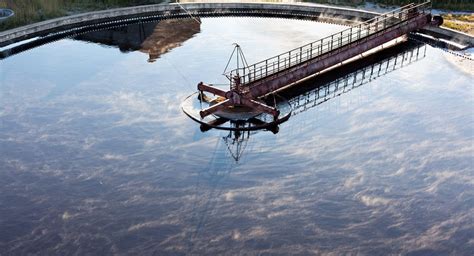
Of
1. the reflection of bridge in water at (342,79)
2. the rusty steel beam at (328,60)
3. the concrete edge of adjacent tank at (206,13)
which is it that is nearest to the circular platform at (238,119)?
the reflection of bridge in water at (342,79)

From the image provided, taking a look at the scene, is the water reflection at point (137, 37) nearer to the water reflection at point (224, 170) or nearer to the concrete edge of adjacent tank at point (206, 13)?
the concrete edge of adjacent tank at point (206, 13)

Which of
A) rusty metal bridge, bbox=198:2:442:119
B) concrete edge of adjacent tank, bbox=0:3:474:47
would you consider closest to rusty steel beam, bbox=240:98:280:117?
rusty metal bridge, bbox=198:2:442:119

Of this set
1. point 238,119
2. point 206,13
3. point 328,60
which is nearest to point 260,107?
point 238,119

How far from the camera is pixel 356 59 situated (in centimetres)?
3372

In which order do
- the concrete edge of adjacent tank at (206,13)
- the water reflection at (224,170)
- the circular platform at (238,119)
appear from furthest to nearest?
1. the concrete edge of adjacent tank at (206,13)
2. the circular platform at (238,119)
3. the water reflection at (224,170)

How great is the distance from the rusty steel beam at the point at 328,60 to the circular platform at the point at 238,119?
3.51 feet

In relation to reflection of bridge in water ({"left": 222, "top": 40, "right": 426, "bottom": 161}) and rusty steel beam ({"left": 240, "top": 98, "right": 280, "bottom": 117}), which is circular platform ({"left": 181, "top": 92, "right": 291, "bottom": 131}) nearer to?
reflection of bridge in water ({"left": 222, "top": 40, "right": 426, "bottom": 161})

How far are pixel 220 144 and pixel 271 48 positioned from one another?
1322cm

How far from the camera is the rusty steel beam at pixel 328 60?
26.9 metres

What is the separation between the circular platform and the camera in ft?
81.5

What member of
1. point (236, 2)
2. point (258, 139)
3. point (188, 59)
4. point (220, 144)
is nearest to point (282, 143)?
point (258, 139)

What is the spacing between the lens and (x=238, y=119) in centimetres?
2545

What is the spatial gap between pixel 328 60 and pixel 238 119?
7.78 metres

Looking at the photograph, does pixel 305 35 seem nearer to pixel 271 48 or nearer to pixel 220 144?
pixel 271 48
